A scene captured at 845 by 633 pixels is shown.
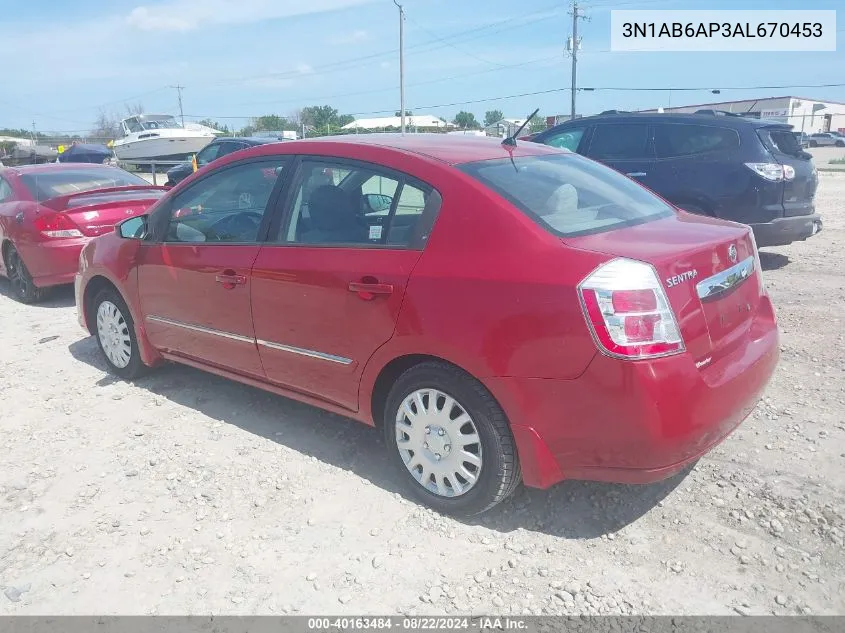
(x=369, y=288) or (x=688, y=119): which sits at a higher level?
(x=688, y=119)

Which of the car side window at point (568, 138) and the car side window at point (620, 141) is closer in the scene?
the car side window at point (620, 141)

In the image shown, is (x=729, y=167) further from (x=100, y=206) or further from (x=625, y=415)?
(x=100, y=206)

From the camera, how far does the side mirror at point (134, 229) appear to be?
4.51m

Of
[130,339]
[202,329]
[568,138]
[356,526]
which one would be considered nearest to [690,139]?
[568,138]

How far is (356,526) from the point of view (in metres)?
3.10

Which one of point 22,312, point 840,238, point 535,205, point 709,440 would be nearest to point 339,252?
point 535,205

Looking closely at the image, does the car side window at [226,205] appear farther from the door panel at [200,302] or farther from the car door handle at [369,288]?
the car door handle at [369,288]

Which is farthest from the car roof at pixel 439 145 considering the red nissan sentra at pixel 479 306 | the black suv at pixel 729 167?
the black suv at pixel 729 167

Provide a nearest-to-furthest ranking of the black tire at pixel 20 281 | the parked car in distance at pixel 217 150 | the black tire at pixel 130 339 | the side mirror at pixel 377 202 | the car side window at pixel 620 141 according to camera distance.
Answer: the side mirror at pixel 377 202
the black tire at pixel 130 339
the black tire at pixel 20 281
the car side window at pixel 620 141
the parked car in distance at pixel 217 150

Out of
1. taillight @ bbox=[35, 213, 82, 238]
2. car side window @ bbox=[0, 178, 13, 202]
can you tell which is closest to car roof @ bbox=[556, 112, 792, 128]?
taillight @ bbox=[35, 213, 82, 238]

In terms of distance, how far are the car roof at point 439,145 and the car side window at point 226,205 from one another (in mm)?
249

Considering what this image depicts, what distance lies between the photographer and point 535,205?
297 cm

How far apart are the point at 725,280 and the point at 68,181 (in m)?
7.46

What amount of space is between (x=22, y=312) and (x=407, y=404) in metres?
5.87
